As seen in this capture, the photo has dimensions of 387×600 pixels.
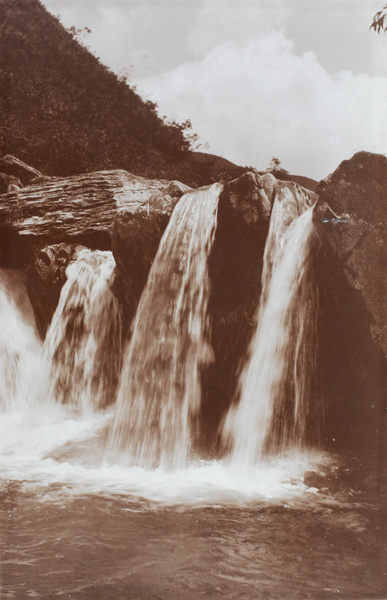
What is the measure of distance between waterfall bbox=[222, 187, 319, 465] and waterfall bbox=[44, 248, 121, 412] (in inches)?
55.2

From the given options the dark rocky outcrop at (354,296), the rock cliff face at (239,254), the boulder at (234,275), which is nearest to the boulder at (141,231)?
the rock cliff face at (239,254)

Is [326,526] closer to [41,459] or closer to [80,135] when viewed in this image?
[41,459]

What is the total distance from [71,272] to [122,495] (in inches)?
107

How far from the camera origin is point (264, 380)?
14.5 ft

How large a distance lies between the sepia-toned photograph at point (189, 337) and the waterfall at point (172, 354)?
0.05 ft

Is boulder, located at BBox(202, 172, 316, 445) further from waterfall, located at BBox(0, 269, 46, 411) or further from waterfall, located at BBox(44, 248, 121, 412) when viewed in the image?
waterfall, located at BBox(0, 269, 46, 411)

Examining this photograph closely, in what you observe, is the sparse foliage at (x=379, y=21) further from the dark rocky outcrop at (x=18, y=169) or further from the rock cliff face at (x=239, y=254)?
the dark rocky outcrop at (x=18, y=169)

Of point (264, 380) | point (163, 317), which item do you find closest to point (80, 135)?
point (163, 317)

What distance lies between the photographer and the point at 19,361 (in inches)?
223

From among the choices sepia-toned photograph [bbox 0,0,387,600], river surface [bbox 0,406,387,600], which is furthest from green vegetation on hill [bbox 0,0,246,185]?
river surface [bbox 0,406,387,600]

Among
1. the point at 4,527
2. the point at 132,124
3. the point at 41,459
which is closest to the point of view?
the point at 4,527

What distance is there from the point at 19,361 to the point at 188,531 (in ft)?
9.57

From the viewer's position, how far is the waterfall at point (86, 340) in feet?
17.7

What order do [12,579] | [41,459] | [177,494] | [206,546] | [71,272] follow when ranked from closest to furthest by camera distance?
1. [12,579]
2. [206,546]
3. [177,494]
4. [41,459]
5. [71,272]
